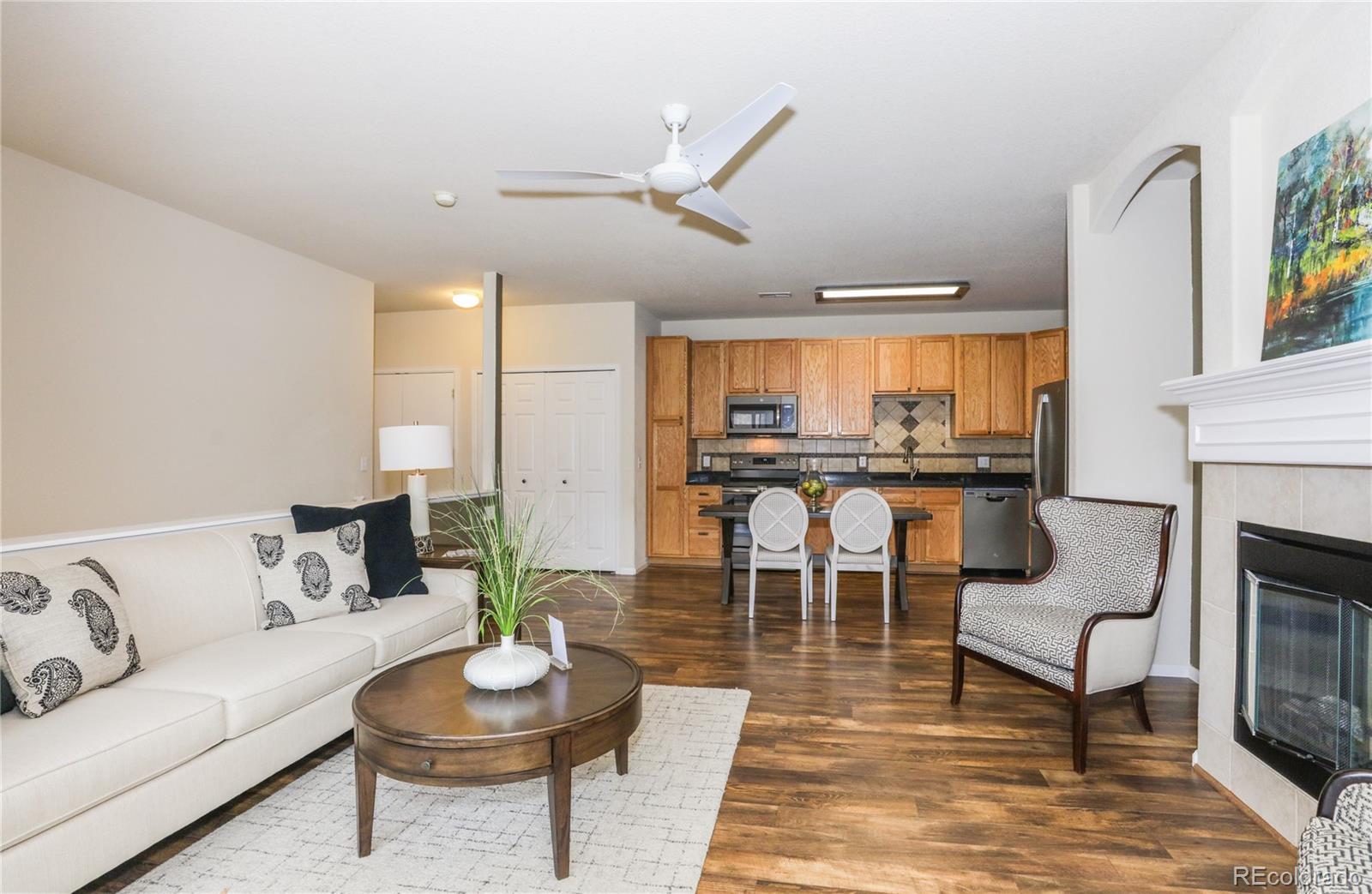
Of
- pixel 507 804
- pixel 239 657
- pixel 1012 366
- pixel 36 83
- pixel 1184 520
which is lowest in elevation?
pixel 507 804

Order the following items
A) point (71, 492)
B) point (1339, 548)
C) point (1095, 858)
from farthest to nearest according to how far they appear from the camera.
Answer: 1. point (71, 492)
2. point (1095, 858)
3. point (1339, 548)

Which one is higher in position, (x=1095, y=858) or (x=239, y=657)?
(x=239, y=657)

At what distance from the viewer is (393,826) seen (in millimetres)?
2223

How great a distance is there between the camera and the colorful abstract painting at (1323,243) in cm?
178

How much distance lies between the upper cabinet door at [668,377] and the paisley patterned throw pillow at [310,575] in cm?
404

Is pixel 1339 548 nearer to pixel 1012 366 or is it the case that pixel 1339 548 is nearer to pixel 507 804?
pixel 507 804

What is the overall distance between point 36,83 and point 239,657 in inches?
88.7

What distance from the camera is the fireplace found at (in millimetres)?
1850

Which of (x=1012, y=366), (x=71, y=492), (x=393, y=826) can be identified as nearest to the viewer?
(x=393, y=826)

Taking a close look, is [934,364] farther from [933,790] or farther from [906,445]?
A: [933,790]

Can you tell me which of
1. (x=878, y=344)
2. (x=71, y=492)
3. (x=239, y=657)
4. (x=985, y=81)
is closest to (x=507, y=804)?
(x=239, y=657)

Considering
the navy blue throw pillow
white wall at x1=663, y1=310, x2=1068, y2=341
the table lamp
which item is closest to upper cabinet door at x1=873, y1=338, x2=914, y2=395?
white wall at x1=663, y1=310, x2=1068, y2=341

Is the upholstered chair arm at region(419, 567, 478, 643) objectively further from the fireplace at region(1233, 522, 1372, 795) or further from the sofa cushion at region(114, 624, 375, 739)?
the fireplace at region(1233, 522, 1372, 795)

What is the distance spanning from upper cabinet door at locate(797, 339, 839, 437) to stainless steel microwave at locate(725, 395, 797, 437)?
0.14m
